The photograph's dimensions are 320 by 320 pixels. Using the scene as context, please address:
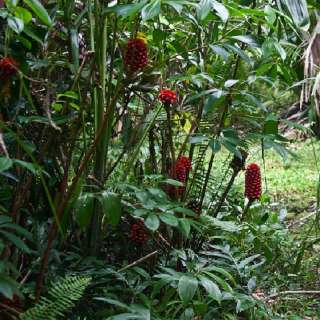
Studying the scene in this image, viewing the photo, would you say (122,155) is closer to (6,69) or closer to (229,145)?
(229,145)

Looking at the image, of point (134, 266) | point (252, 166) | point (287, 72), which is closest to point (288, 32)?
point (287, 72)

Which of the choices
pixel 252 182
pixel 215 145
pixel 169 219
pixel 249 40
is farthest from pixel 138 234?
pixel 249 40

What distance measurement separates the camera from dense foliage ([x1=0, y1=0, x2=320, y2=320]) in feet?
4.07

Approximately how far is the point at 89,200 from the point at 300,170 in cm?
304

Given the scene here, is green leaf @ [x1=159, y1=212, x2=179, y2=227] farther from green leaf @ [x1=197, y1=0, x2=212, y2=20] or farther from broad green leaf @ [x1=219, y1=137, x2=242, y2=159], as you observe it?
green leaf @ [x1=197, y1=0, x2=212, y2=20]

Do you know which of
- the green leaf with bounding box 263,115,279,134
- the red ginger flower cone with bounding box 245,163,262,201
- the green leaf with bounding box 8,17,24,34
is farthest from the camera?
the red ginger flower cone with bounding box 245,163,262,201

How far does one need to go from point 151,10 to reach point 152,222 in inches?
19.2

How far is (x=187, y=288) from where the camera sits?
1.27 m

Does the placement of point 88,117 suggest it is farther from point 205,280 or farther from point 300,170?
point 300,170

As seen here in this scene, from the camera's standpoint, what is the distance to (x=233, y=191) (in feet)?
8.37

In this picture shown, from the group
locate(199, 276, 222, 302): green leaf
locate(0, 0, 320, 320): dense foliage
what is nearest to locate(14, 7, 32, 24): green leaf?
locate(0, 0, 320, 320): dense foliage

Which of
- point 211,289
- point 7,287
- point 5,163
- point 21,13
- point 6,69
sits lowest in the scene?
point 211,289

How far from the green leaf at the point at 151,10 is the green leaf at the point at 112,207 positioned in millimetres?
445

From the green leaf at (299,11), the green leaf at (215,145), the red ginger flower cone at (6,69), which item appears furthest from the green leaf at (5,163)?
the green leaf at (299,11)
